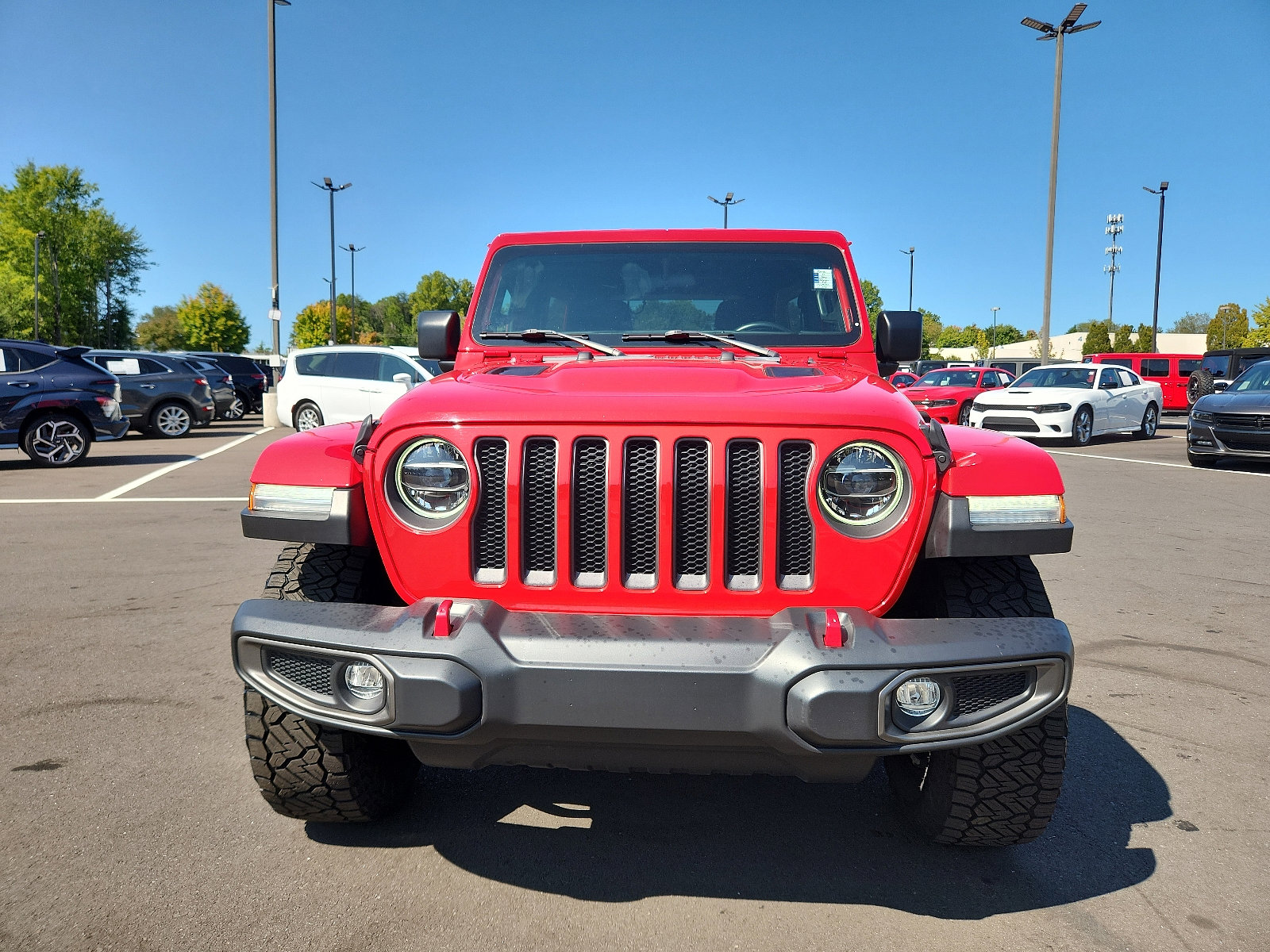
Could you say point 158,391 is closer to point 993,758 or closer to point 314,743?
point 314,743

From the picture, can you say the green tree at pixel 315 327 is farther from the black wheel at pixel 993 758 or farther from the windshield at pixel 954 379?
the black wheel at pixel 993 758

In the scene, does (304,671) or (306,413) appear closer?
(304,671)

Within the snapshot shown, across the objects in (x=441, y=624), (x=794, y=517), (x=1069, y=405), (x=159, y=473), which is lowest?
(x=159, y=473)

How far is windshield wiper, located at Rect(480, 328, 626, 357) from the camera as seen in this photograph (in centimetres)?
361

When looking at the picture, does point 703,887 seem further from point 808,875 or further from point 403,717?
point 403,717

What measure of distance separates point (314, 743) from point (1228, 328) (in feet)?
272

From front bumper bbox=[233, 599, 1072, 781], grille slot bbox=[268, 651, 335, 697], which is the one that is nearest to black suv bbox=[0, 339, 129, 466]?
grille slot bbox=[268, 651, 335, 697]

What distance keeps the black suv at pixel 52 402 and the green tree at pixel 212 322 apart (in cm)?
7819

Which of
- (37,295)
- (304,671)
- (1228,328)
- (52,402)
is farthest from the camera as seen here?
(1228,328)

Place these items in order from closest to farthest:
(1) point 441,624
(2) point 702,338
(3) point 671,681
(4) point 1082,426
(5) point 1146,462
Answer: (3) point 671,681, (1) point 441,624, (2) point 702,338, (5) point 1146,462, (4) point 1082,426

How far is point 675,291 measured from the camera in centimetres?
399

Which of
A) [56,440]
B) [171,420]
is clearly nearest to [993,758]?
[56,440]

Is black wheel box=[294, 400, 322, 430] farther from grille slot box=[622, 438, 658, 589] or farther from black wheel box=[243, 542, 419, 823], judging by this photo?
grille slot box=[622, 438, 658, 589]

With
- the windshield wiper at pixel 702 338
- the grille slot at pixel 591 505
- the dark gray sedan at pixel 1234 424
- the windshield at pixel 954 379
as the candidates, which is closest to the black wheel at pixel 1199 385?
the windshield at pixel 954 379
